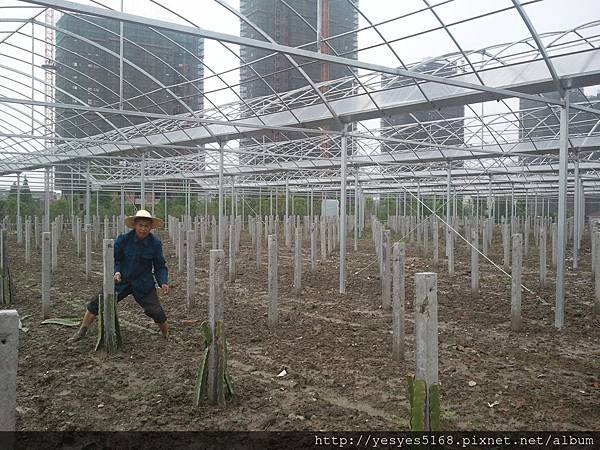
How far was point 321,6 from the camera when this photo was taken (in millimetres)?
6305

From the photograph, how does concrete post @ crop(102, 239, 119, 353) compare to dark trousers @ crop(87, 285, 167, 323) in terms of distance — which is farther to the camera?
dark trousers @ crop(87, 285, 167, 323)

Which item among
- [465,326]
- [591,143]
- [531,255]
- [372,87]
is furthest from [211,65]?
[531,255]

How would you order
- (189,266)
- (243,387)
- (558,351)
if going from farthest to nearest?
1. (189,266)
2. (558,351)
3. (243,387)

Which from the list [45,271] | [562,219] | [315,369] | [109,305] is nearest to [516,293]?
[562,219]

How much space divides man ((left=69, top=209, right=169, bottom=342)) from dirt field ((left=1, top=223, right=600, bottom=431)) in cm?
41

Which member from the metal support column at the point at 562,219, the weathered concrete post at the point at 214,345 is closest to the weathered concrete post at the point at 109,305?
the weathered concrete post at the point at 214,345

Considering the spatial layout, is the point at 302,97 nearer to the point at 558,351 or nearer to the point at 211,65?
the point at 211,65

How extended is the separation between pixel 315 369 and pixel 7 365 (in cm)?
307

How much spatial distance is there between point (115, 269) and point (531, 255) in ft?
41.9

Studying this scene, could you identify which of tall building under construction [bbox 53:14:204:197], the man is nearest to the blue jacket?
the man

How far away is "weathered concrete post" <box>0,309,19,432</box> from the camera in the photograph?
2.01 metres

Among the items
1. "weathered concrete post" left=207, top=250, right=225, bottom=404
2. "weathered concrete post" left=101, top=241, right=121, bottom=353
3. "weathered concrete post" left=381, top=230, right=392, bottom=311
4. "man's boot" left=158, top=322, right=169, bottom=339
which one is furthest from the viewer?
"weathered concrete post" left=381, top=230, right=392, bottom=311

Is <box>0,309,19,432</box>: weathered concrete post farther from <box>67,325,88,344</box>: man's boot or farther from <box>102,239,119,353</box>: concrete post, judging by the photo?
<box>67,325,88,344</box>: man's boot

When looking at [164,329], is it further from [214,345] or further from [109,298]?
[214,345]
